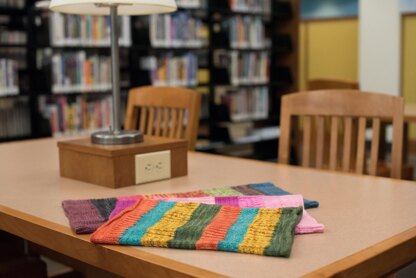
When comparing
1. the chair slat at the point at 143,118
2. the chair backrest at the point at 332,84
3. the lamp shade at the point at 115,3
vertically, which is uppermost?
the lamp shade at the point at 115,3

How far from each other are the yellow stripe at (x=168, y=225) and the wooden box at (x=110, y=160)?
1.06 ft

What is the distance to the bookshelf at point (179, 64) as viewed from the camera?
13.6 ft

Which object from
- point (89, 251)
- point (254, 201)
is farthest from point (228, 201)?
point (89, 251)

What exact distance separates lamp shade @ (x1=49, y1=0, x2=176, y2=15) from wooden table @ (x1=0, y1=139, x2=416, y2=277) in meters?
0.42

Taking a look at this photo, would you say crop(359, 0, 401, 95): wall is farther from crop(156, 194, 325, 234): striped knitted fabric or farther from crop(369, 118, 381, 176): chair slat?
crop(156, 194, 325, 234): striped knitted fabric

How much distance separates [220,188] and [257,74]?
445 centimetres

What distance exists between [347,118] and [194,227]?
0.83 meters

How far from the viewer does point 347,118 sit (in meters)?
1.71

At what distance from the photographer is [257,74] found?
574 cm

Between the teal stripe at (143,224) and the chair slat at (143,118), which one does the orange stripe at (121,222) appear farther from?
the chair slat at (143,118)

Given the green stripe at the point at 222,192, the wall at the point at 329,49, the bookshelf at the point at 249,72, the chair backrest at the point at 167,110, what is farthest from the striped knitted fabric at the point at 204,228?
the wall at the point at 329,49

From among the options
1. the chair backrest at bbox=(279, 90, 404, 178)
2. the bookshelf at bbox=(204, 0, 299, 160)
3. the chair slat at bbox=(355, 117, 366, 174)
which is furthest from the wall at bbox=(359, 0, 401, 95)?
the chair slat at bbox=(355, 117, 366, 174)

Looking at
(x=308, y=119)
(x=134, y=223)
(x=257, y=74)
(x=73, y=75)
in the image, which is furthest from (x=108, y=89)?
(x=134, y=223)

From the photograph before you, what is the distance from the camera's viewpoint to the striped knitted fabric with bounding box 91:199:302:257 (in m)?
0.94
